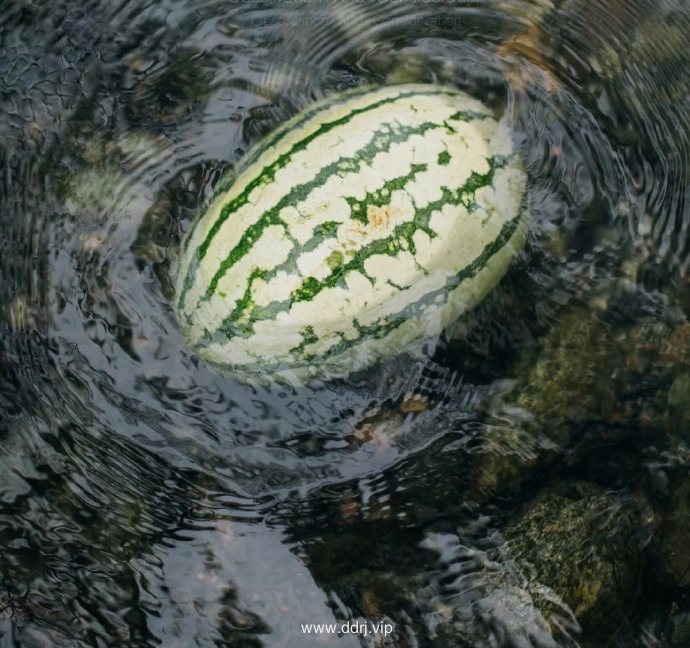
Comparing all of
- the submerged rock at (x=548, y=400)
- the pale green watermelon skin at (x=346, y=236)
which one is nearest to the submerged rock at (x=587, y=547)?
the submerged rock at (x=548, y=400)

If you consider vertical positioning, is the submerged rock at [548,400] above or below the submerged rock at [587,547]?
above

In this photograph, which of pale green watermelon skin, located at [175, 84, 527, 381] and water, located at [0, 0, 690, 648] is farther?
water, located at [0, 0, 690, 648]

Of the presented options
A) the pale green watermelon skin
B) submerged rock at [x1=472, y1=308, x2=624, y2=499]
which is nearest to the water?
submerged rock at [x1=472, y1=308, x2=624, y2=499]

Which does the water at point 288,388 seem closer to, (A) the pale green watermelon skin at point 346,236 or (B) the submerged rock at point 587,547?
(B) the submerged rock at point 587,547

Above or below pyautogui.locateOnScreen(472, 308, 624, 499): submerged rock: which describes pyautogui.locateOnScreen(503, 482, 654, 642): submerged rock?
below

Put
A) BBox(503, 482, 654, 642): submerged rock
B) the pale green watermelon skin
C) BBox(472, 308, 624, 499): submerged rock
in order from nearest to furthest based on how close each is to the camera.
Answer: the pale green watermelon skin
BBox(503, 482, 654, 642): submerged rock
BBox(472, 308, 624, 499): submerged rock

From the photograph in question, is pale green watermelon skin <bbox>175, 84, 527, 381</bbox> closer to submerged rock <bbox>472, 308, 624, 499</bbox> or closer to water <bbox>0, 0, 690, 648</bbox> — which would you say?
water <bbox>0, 0, 690, 648</bbox>

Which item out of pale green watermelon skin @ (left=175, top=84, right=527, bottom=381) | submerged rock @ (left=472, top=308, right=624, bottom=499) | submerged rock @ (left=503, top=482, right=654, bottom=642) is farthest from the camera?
submerged rock @ (left=472, top=308, right=624, bottom=499)
